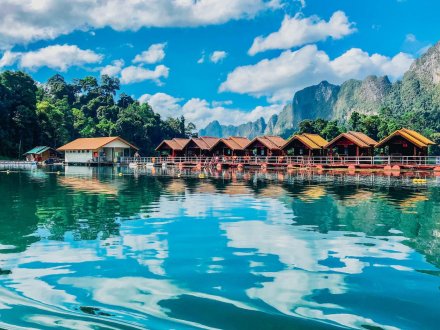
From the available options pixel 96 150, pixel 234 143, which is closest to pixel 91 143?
pixel 96 150

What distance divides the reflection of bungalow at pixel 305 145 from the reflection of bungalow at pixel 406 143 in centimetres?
863

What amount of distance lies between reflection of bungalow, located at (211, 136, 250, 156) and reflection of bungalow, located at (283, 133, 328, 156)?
7.72 m

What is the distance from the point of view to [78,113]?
103250 mm

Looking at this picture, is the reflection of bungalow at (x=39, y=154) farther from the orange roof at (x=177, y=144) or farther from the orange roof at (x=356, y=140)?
the orange roof at (x=356, y=140)

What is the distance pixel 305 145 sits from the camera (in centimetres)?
5275

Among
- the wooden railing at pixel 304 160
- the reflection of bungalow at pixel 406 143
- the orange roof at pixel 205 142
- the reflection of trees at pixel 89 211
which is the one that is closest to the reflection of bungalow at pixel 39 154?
the wooden railing at pixel 304 160

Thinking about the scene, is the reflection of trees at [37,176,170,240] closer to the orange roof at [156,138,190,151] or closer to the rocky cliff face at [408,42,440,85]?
the orange roof at [156,138,190,151]

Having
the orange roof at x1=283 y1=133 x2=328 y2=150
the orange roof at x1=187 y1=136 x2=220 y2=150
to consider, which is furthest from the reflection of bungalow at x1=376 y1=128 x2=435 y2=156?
the orange roof at x1=187 y1=136 x2=220 y2=150

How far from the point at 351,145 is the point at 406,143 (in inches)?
275

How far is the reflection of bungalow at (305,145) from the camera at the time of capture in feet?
173

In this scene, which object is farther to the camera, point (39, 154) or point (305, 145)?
point (39, 154)

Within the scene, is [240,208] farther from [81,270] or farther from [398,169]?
[398,169]

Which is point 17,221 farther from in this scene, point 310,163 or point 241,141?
point 241,141

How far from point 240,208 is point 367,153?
4001 cm
